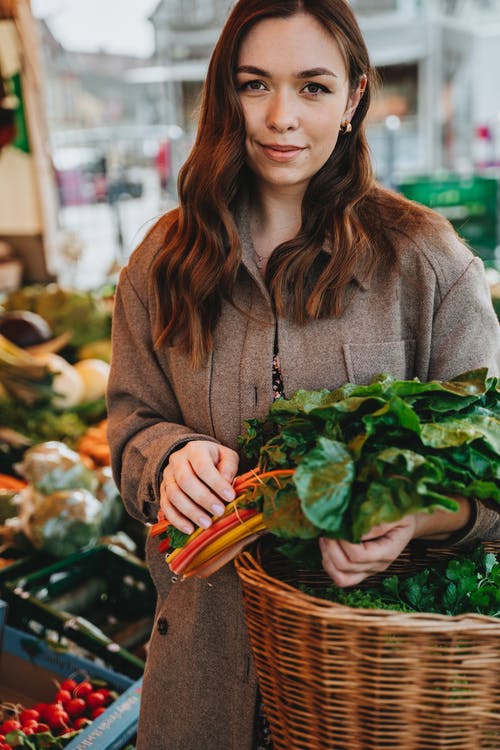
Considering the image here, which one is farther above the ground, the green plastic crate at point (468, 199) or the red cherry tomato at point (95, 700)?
the green plastic crate at point (468, 199)

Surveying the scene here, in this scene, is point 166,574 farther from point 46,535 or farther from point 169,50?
point 169,50

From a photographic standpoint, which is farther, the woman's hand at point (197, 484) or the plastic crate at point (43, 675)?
the plastic crate at point (43, 675)

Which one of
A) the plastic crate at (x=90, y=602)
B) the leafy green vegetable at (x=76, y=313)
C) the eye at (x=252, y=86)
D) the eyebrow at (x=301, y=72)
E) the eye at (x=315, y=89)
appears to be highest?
the eyebrow at (x=301, y=72)

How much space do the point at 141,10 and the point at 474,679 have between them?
624 centimetres

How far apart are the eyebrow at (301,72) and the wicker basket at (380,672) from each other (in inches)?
35.7

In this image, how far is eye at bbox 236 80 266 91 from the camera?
150 centimetres

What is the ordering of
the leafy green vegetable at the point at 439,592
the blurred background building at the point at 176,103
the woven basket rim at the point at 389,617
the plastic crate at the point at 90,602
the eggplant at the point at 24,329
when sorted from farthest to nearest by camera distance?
1. the blurred background building at the point at 176,103
2. the eggplant at the point at 24,329
3. the plastic crate at the point at 90,602
4. the leafy green vegetable at the point at 439,592
5. the woven basket rim at the point at 389,617

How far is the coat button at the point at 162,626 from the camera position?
1711 mm

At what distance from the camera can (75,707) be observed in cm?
219

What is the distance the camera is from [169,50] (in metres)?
7.39

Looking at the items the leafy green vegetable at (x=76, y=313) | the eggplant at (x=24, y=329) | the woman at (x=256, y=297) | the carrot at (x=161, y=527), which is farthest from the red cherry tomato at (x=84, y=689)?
the leafy green vegetable at (x=76, y=313)

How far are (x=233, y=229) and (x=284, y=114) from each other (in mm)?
284

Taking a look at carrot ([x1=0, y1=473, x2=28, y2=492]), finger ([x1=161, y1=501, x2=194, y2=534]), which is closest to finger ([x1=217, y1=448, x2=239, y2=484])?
finger ([x1=161, y1=501, x2=194, y2=534])

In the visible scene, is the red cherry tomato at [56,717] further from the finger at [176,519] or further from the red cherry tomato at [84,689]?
the finger at [176,519]
